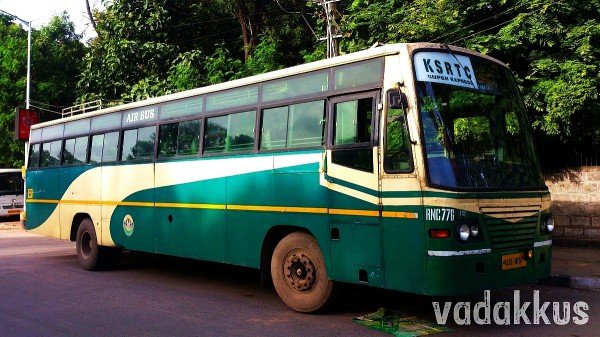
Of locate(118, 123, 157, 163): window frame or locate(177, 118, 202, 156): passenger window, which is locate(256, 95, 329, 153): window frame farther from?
locate(118, 123, 157, 163): window frame

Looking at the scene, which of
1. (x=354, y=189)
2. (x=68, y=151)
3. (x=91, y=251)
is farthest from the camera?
(x=68, y=151)

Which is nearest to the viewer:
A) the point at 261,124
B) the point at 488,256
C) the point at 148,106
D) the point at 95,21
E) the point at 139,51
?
the point at 488,256

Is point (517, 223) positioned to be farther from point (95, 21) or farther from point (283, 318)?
point (95, 21)

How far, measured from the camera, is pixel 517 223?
19.6 feet

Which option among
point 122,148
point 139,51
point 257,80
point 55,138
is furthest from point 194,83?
point 257,80

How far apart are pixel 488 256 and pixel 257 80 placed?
3776 millimetres

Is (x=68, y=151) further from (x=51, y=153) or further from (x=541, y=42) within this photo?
(x=541, y=42)

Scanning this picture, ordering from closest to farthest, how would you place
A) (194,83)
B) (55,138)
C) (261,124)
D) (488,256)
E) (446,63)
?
1. (488,256)
2. (446,63)
3. (261,124)
4. (55,138)
5. (194,83)

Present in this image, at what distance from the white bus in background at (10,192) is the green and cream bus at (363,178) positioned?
1703 centimetres

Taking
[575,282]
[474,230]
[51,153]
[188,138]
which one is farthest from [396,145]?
[51,153]

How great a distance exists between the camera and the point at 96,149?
10.9 m

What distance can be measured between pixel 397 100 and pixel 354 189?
1.09m

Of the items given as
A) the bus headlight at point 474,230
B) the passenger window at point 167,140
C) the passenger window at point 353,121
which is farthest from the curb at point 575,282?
the passenger window at point 167,140

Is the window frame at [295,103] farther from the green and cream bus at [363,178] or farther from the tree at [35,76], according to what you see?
the tree at [35,76]
